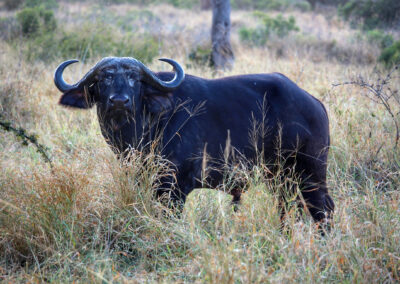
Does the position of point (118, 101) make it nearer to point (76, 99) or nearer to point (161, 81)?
point (161, 81)

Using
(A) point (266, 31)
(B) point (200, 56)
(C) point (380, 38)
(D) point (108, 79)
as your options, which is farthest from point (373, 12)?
(D) point (108, 79)

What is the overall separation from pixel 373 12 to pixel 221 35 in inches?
264

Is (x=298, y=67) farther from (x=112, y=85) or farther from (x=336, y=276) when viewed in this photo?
(x=336, y=276)

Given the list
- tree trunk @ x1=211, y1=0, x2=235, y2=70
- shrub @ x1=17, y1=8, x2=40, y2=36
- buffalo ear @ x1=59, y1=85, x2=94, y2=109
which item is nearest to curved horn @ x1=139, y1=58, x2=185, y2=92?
buffalo ear @ x1=59, y1=85, x2=94, y2=109

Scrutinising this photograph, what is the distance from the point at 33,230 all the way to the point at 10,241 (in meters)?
0.18

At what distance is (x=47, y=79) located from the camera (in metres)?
7.36

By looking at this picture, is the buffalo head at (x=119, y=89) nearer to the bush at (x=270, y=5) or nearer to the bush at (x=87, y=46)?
the bush at (x=87, y=46)

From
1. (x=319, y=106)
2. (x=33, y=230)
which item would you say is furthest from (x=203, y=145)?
(x=33, y=230)

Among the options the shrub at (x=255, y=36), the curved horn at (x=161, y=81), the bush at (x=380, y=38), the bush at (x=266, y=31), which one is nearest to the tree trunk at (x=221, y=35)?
the bush at (x=266, y=31)

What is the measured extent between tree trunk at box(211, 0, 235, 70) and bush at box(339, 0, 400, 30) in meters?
4.38

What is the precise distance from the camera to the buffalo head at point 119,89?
350 centimetres

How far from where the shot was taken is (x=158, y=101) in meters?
3.69

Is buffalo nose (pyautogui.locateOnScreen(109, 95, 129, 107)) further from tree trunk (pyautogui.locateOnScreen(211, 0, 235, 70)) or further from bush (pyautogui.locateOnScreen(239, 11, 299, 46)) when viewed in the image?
bush (pyautogui.locateOnScreen(239, 11, 299, 46))

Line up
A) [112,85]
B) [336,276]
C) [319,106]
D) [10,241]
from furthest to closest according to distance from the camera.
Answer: [319,106], [112,85], [10,241], [336,276]
